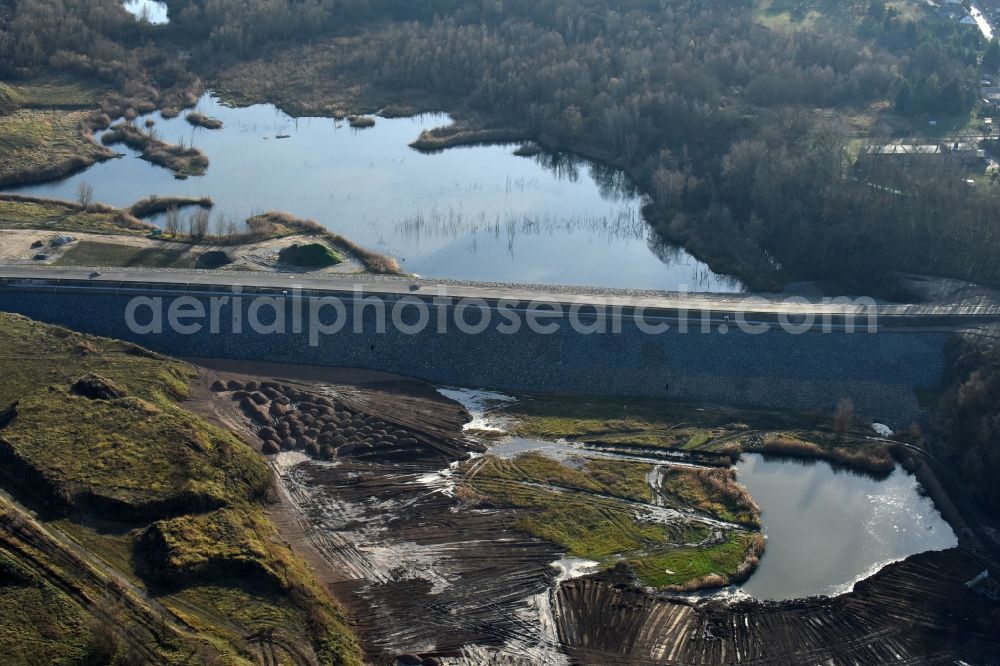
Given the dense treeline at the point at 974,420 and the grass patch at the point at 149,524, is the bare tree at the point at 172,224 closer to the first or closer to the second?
→ the grass patch at the point at 149,524

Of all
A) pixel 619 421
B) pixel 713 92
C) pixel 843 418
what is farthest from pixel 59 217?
pixel 713 92

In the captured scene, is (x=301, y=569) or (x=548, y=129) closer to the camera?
(x=301, y=569)

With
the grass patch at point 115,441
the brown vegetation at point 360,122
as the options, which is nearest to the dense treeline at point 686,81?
the brown vegetation at point 360,122

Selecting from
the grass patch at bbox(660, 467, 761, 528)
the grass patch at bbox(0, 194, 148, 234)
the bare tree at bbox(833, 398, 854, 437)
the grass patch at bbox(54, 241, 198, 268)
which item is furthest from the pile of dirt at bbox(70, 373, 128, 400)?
the bare tree at bbox(833, 398, 854, 437)

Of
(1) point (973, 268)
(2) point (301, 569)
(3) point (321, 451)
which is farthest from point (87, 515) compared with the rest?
(1) point (973, 268)

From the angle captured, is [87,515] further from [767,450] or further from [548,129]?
[548,129]

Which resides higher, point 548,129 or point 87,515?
point 548,129

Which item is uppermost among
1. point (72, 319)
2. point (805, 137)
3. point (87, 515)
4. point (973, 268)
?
point (805, 137)
